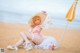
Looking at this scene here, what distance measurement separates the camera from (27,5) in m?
1.73

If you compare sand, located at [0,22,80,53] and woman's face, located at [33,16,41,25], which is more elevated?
woman's face, located at [33,16,41,25]

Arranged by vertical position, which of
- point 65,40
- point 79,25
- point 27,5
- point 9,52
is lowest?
point 9,52

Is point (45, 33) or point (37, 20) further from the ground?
point (37, 20)

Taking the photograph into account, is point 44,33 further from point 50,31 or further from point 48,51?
point 48,51

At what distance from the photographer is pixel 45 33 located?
1.77m

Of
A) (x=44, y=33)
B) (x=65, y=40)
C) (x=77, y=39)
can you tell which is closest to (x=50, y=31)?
(x=44, y=33)

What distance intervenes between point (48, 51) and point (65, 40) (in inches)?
8.0

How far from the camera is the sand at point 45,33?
1.73 metres

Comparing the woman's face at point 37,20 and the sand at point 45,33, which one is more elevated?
the woman's face at point 37,20

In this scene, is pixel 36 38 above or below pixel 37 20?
below

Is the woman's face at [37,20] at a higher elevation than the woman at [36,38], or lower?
higher

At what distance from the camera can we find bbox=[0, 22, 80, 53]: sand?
1733mm

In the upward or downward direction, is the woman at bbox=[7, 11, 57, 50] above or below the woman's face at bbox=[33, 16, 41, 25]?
below

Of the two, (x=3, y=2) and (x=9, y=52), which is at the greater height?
(x=3, y=2)
